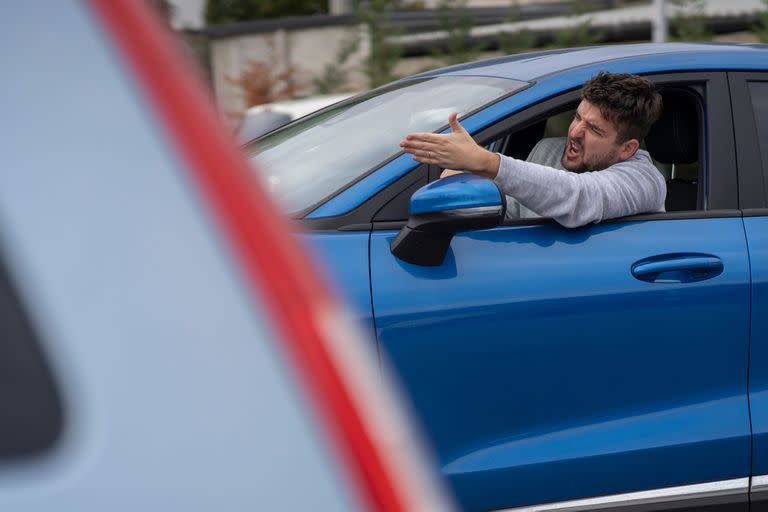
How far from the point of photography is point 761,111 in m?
2.79

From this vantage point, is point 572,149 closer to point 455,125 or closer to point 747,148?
point 747,148

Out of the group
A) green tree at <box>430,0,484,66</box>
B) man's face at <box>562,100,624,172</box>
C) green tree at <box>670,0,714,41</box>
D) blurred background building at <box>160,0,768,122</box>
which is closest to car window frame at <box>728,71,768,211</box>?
man's face at <box>562,100,624,172</box>

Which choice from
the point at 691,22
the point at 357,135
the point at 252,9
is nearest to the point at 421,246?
the point at 357,135

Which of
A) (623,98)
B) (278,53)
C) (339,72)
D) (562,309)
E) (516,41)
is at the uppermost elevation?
(623,98)

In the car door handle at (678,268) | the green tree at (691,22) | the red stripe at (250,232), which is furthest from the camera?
the green tree at (691,22)

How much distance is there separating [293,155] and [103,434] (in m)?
2.14

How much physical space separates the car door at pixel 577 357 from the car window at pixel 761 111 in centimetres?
24

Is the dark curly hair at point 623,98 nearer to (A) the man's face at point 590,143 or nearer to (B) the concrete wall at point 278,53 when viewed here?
(A) the man's face at point 590,143

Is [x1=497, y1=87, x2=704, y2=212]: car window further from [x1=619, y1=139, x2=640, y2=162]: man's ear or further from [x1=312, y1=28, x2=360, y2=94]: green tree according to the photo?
[x1=312, y1=28, x2=360, y2=94]: green tree

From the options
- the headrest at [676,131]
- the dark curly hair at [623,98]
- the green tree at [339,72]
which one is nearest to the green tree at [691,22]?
the green tree at [339,72]

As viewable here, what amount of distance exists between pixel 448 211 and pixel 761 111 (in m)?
1.08

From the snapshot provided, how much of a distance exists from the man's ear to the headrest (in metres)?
0.20

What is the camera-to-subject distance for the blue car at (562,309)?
93.4 inches

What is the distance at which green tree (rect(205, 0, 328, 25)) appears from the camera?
2903 centimetres
